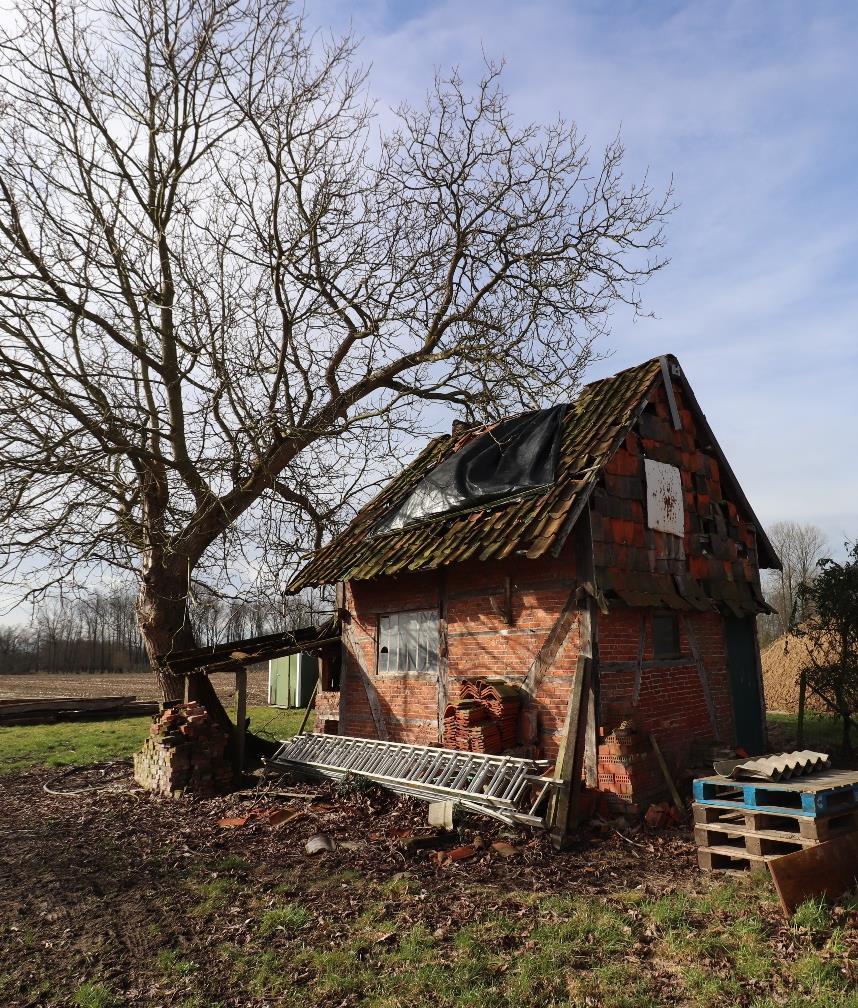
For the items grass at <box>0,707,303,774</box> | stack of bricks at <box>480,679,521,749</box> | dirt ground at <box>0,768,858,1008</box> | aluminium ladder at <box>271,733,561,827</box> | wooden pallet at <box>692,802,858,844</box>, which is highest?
stack of bricks at <box>480,679,521,749</box>

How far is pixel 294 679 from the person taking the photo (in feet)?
88.7

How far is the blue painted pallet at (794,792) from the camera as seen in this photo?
618 cm

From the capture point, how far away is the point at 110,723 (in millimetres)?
23766

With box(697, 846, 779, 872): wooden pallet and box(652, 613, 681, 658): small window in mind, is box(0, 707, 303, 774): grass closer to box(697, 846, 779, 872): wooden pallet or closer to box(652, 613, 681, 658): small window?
box(652, 613, 681, 658): small window

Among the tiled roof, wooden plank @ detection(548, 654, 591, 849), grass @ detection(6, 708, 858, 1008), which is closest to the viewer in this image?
grass @ detection(6, 708, 858, 1008)

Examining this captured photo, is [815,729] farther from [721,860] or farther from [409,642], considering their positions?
[721,860]

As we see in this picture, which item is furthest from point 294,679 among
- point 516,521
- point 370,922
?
point 370,922

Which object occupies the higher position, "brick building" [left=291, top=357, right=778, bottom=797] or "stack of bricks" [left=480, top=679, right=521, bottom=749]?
"brick building" [left=291, top=357, right=778, bottom=797]

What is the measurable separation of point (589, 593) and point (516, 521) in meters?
1.43

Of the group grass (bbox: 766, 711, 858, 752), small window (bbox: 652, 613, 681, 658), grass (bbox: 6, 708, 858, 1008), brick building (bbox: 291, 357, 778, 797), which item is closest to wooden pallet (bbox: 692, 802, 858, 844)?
grass (bbox: 6, 708, 858, 1008)

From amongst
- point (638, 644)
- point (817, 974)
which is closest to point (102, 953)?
point (817, 974)

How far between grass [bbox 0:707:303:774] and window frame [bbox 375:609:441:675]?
3.74 metres

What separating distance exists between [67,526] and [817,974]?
34.9 feet

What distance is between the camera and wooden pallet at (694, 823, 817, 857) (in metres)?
6.24
